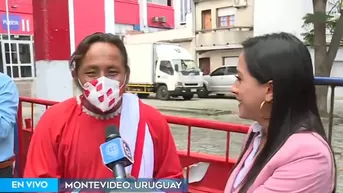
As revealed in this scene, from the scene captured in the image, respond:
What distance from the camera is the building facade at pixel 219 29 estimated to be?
2266cm

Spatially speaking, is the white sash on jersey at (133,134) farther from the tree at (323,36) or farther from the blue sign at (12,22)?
the blue sign at (12,22)

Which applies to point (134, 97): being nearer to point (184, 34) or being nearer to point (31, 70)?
point (31, 70)

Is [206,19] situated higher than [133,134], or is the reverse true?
[206,19]

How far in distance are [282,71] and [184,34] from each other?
2393 cm

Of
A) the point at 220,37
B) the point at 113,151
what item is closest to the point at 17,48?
the point at 220,37

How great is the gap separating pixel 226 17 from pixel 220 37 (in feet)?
6.50

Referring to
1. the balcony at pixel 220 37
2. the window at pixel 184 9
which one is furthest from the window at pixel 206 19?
the window at pixel 184 9

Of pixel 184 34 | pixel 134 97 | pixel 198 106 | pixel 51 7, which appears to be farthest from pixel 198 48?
pixel 134 97

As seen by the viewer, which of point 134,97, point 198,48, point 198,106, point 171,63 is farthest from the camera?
Result: point 198,48

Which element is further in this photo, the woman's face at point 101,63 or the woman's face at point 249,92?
the woman's face at point 101,63

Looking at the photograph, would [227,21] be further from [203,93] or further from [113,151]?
[113,151]

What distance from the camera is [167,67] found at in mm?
18266

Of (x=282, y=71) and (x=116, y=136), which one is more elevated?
(x=282, y=71)

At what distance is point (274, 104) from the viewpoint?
1.31 metres
